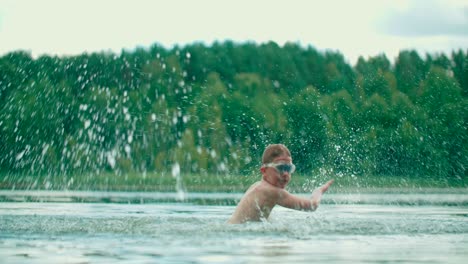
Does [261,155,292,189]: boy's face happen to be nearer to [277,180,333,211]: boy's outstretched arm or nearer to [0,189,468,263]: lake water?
[277,180,333,211]: boy's outstretched arm

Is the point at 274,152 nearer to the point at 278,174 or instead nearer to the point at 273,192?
the point at 278,174

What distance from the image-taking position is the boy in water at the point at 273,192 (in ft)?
40.5

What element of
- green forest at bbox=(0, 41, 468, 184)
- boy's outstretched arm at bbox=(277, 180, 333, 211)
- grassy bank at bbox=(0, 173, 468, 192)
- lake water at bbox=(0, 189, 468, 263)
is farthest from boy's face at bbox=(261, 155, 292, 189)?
green forest at bbox=(0, 41, 468, 184)

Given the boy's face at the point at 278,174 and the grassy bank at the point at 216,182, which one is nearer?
the boy's face at the point at 278,174

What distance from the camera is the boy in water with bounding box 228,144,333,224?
12359 mm

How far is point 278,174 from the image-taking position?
12578 millimetres

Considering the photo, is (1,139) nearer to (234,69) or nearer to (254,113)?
(254,113)

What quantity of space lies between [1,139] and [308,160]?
19.1 meters

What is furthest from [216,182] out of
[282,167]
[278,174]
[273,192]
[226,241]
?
[226,241]

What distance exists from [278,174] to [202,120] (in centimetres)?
5681

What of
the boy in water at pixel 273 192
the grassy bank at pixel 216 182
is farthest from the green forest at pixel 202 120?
the boy in water at pixel 273 192

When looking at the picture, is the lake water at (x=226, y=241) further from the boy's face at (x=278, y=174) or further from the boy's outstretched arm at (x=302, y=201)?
the boy's face at (x=278, y=174)

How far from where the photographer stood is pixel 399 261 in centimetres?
984

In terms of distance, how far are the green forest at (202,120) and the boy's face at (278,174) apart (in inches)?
Answer: 1728
